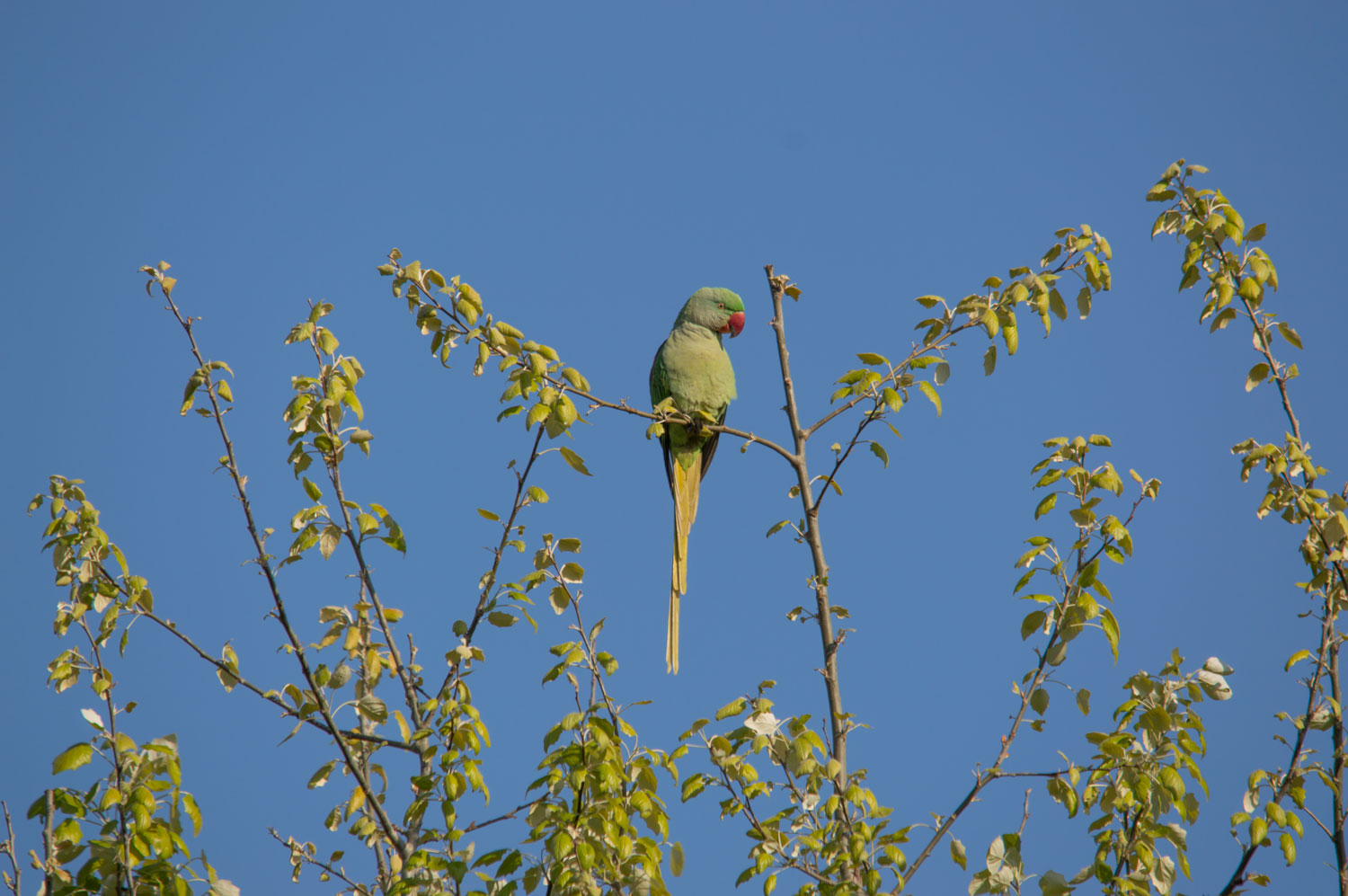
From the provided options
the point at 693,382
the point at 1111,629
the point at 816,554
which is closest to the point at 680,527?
the point at 693,382

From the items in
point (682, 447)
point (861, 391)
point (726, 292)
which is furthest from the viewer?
point (726, 292)

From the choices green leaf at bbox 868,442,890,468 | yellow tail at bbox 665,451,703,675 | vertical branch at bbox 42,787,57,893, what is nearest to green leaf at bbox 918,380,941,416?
green leaf at bbox 868,442,890,468

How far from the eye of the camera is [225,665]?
2.84 metres

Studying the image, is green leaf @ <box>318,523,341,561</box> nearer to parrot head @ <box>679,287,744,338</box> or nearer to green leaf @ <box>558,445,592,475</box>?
green leaf @ <box>558,445,592,475</box>

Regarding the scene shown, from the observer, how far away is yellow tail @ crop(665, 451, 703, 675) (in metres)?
4.63

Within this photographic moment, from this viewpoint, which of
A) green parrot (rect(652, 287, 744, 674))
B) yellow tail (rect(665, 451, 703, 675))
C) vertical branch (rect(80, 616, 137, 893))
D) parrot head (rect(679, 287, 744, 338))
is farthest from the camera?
parrot head (rect(679, 287, 744, 338))

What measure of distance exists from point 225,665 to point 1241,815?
2.89 metres

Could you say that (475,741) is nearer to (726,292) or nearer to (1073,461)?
(1073,461)

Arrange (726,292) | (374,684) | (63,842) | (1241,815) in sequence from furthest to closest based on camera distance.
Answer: (726,292) → (374,684) → (1241,815) → (63,842)

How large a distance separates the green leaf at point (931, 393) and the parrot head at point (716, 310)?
309 centimetres

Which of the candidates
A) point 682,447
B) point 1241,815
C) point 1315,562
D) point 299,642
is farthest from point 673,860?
point 682,447

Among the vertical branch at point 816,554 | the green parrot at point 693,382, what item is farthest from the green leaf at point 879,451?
the green parrot at point 693,382

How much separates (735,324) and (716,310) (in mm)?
159

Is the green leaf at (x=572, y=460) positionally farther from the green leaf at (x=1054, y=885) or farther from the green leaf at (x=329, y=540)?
the green leaf at (x=1054, y=885)
